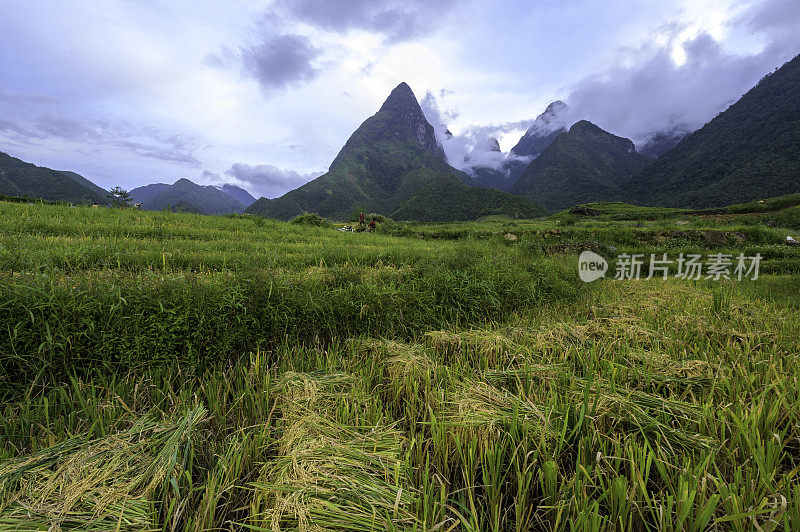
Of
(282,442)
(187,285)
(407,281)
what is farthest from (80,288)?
Result: (407,281)

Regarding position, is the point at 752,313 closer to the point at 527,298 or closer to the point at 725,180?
the point at 527,298

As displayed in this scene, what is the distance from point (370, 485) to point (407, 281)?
3645 mm

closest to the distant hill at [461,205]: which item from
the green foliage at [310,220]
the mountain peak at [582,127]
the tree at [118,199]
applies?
the green foliage at [310,220]

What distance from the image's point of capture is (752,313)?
3943 mm

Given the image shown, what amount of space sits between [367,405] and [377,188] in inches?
5723

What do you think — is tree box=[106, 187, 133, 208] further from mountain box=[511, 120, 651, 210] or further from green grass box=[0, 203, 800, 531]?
mountain box=[511, 120, 651, 210]

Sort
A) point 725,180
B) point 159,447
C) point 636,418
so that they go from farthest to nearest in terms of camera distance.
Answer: point 725,180 < point 636,418 < point 159,447

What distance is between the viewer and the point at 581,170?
13100cm

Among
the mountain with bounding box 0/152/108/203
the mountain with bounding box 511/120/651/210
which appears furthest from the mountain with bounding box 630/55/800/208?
the mountain with bounding box 0/152/108/203

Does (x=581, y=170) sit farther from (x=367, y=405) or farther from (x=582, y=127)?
(x=367, y=405)

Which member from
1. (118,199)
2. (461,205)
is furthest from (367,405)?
(461,205)

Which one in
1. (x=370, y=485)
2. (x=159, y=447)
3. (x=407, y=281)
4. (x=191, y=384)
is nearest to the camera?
(x=370, y=485)

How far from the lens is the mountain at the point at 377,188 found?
86.2 metres

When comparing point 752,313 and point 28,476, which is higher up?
point 752,313
